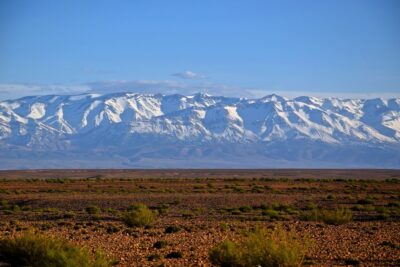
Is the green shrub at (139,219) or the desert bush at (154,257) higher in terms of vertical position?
the green shrub at (139,219)

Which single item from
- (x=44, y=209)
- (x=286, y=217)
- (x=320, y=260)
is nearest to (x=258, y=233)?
(x=320, y=260)

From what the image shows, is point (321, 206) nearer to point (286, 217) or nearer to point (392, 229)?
point (286, 217)

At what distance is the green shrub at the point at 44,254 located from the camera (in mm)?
17266

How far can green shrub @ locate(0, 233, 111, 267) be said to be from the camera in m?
17.3

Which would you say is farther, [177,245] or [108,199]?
[108,199]

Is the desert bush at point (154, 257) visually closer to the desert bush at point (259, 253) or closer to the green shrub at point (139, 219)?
the desert bush at point (259, 253)

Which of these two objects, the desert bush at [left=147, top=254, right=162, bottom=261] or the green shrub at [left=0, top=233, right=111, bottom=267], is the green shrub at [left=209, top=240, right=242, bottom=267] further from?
the green shrub at [left=0, top=233, right=111, bottom=267]

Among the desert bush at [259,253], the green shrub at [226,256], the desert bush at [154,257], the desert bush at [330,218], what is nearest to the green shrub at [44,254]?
the desert bush at [154,257]

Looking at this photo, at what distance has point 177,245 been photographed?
80.6ft

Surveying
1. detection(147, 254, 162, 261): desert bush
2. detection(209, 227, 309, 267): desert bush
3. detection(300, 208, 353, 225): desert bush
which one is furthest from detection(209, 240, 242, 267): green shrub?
detection(300, 208, 353, 225): desert bush

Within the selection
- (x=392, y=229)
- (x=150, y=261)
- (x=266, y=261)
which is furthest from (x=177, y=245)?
(x=392, y=229)

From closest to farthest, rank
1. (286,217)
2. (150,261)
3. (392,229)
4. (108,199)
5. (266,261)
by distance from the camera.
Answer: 1. (266,261)
2. (150,261)
3. (392,229)
4. (286,217)
5. (108,199)

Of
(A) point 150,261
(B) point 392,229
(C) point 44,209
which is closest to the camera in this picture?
(A) point 150,261

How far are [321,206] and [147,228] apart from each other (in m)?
17.2
